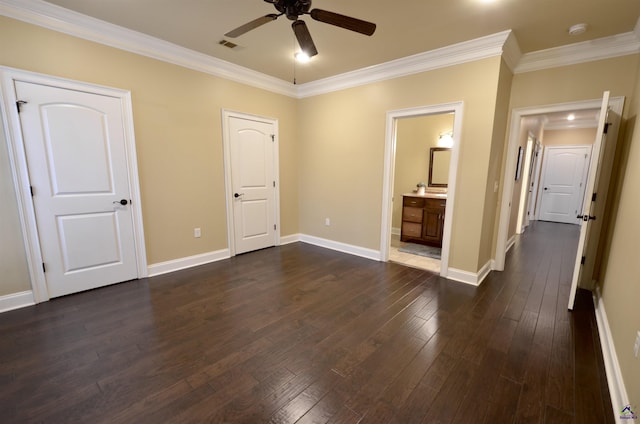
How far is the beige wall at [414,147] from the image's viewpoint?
530 centimetres

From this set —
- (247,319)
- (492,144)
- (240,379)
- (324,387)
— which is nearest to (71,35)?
(247,319)

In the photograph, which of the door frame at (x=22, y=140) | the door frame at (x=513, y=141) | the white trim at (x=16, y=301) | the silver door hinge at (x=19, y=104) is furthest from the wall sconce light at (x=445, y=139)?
the white trim at (x=16, y=301)

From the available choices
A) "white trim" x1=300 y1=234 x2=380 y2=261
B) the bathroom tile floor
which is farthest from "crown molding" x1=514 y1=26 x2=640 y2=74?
"white trim" x1=300 y1=234 x2=380 y2=261

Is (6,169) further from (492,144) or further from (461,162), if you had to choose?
(492,144)

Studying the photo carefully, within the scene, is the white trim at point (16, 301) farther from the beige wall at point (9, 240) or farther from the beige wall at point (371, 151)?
the beige wall at point (371, 151)

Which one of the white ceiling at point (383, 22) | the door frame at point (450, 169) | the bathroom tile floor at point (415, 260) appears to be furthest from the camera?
the bathroom tile floor at point (415, 260)

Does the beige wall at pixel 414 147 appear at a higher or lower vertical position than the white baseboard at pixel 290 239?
higher

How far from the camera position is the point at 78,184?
2.83m

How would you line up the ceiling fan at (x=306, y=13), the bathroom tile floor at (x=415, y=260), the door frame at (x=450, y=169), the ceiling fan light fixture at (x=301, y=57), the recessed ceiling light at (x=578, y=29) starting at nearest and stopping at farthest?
1. the ceiling fan at (x=306, y=13)
2. the recessed ceiling light at (x=578, y=29)
3. the door frame at (x=450, y=169)
4. the ceiling fan light fixture at (x=301, y=57)
5. the bathroom tile floor at (x=415, y=260)

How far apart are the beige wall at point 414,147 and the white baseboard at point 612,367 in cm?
347

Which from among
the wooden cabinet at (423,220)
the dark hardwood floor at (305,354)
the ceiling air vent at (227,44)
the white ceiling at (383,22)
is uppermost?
the ceiling air vent at (227,44)

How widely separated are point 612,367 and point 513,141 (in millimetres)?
2658

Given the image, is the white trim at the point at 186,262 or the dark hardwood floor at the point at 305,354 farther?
the white trim at the point at 186,262

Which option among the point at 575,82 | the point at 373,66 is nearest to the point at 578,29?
the point at 575,82
